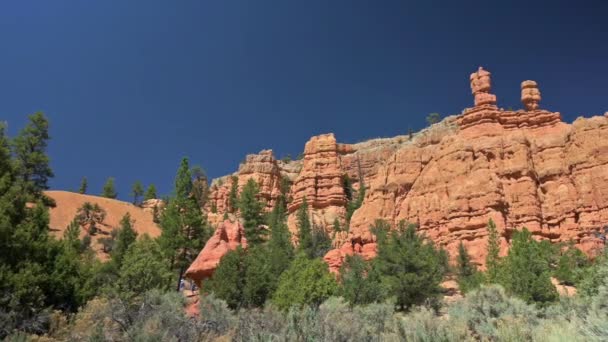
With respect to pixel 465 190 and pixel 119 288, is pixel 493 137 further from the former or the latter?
pixel 119 288

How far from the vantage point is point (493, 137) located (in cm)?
5369

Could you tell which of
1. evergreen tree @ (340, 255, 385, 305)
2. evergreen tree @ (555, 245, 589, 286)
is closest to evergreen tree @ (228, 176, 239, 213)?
evergreen tree @ (340, 255, 385, 305)

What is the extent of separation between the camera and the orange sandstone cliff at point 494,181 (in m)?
45.4

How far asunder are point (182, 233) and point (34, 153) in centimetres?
1375

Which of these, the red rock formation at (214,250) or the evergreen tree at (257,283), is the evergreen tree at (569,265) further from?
the red rock formation at (214,250)

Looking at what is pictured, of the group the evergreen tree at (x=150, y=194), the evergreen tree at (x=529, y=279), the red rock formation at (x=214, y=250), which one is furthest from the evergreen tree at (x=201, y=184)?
the evergreen tree at (x=529, y=279)

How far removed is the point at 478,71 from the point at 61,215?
62.6 meters

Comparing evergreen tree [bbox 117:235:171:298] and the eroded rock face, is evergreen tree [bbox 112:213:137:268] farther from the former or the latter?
the eroded rock face

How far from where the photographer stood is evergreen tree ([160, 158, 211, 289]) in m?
43.0

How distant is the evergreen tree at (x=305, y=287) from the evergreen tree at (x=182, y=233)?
1569 cm

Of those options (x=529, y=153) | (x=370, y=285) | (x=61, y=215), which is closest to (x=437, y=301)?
(x=370, y=285)

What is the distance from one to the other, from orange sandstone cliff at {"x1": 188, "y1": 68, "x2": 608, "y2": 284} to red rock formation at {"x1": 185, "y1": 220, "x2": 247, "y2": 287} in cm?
816

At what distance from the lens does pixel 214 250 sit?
37656mm

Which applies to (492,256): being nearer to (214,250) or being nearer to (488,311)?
(214,250)
